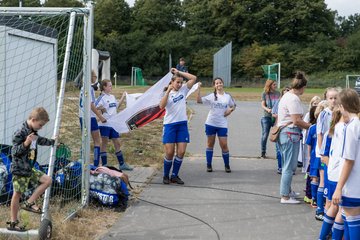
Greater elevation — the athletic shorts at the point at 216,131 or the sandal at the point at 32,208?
the athletic shorts at the point at 216,131

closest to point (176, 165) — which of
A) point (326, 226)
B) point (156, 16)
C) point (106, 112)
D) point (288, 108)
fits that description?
point (106, 112)

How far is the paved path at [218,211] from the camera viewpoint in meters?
5.77

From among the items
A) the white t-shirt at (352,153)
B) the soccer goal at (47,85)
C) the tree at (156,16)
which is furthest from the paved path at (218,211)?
the tree at (156,16)

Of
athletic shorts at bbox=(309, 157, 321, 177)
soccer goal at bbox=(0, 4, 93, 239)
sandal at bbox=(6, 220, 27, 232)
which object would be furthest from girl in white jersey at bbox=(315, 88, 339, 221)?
sandal at bbox=(6, 220, 27, 232)

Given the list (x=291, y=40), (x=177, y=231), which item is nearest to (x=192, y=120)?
(x=177, y=231)

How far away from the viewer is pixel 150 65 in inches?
3332

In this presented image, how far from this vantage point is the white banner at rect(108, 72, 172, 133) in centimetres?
920

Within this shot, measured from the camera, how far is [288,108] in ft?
22.5

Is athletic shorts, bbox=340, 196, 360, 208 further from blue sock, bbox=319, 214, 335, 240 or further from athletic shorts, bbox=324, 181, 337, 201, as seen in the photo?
blue sock, bbox=319, 214, 335, 240

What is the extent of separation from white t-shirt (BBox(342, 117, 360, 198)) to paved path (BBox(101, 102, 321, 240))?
137 cm

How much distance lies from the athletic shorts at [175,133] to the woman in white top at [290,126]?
1783mm

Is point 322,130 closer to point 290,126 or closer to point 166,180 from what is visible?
point 290,126

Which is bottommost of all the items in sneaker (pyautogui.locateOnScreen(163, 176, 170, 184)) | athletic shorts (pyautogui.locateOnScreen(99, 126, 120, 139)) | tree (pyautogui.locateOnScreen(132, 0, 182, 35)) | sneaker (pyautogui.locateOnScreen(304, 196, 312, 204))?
sneaker (pyautogui.locateOnScreen(304, 196, 312, 204))

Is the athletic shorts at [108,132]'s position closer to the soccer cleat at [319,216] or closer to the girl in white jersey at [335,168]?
the soccer cleat at [319,216]
